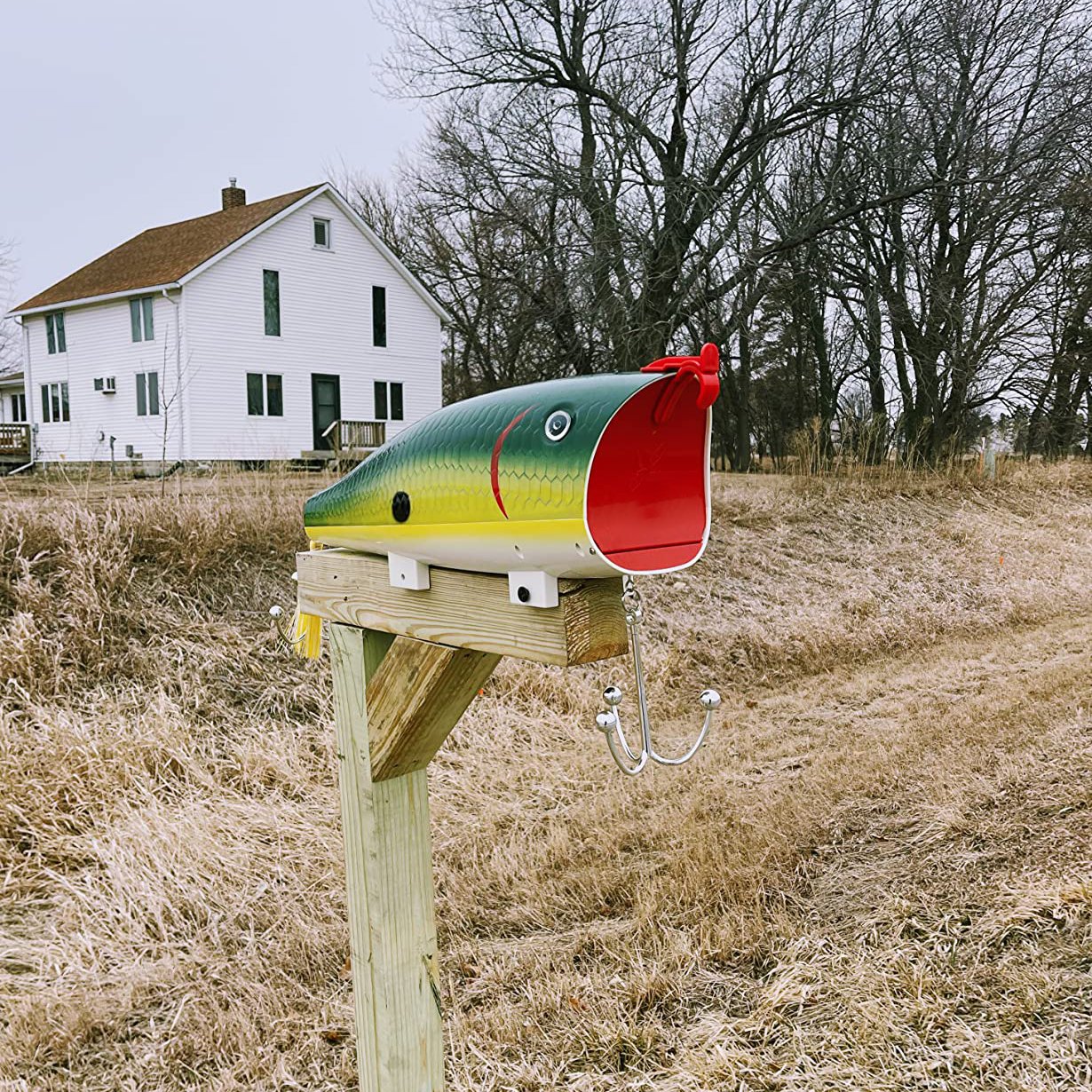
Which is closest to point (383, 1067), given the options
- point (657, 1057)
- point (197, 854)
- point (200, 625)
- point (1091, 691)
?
point (657, 1057)

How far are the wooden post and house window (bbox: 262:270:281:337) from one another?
17071mm

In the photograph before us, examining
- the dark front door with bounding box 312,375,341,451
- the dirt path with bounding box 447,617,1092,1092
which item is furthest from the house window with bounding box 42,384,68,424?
the dirt path with bounding box 447,617,1092,1092

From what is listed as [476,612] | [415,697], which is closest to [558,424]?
[476,612]

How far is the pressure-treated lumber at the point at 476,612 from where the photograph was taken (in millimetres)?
1232

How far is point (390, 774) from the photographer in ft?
5.45

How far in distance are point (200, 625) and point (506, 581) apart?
4378 mm

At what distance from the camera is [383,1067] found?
5.61 feet

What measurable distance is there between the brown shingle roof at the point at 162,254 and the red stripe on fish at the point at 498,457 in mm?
16845

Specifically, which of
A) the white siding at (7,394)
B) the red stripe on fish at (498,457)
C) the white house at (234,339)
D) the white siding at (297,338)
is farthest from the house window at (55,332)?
the red stripe on fish at (498,457)

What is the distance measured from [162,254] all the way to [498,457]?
19.5m

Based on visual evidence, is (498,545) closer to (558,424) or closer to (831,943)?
(558,424)

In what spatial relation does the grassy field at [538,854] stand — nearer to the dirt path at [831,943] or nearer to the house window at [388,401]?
the dirt path at [831,943]

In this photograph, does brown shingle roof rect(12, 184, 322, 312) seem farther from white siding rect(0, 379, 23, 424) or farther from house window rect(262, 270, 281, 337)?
white siding rect(0, 379, 23, 424)

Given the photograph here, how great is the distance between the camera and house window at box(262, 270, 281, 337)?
1733 cm
